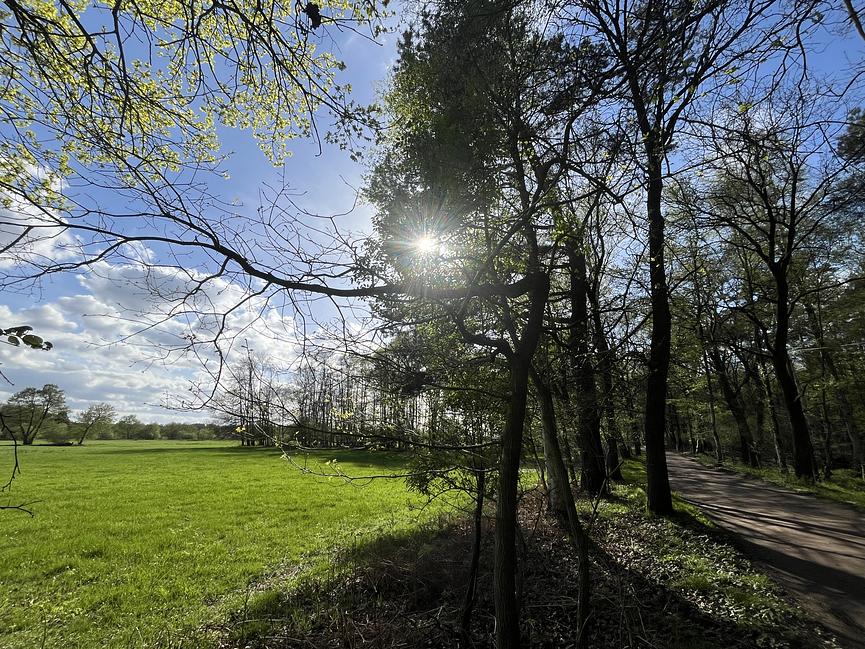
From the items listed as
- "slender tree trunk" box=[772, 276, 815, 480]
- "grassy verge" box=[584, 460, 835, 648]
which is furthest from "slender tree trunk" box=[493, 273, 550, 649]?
"slender tree trunk" box=[772, 276, 815, 480]

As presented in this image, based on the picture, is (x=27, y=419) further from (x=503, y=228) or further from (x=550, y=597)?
(x=550, y=597)

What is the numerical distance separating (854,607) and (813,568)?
1.32 m

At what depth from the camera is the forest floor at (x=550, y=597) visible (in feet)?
15.1

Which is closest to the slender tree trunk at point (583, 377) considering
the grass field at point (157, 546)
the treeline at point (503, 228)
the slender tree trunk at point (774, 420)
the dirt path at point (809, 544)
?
the treeline at point (503, 228)

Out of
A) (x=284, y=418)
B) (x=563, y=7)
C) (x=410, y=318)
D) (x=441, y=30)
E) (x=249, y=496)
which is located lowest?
(x=249, y=496)

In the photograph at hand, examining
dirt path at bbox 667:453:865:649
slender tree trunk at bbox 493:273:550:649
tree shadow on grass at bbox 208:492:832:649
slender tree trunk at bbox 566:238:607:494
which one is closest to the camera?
slender tree trunk at bbox 493:273:550:649

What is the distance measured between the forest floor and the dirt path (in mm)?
337

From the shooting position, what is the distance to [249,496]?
56.4ft

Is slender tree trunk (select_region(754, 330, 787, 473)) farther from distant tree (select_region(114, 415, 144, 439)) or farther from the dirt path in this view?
distant tree (select_region(114, 415, 144, 439))

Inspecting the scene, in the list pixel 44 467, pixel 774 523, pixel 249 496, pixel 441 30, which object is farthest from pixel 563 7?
pixel 44 467

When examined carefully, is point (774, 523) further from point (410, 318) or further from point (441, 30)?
point (441, 30)

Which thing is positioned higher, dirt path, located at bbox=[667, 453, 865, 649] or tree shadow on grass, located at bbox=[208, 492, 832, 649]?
dirt path, located at bbox=[667, 453, 865, 649]

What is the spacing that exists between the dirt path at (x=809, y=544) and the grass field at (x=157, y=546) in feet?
18.5

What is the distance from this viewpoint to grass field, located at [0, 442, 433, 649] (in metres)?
6.29
